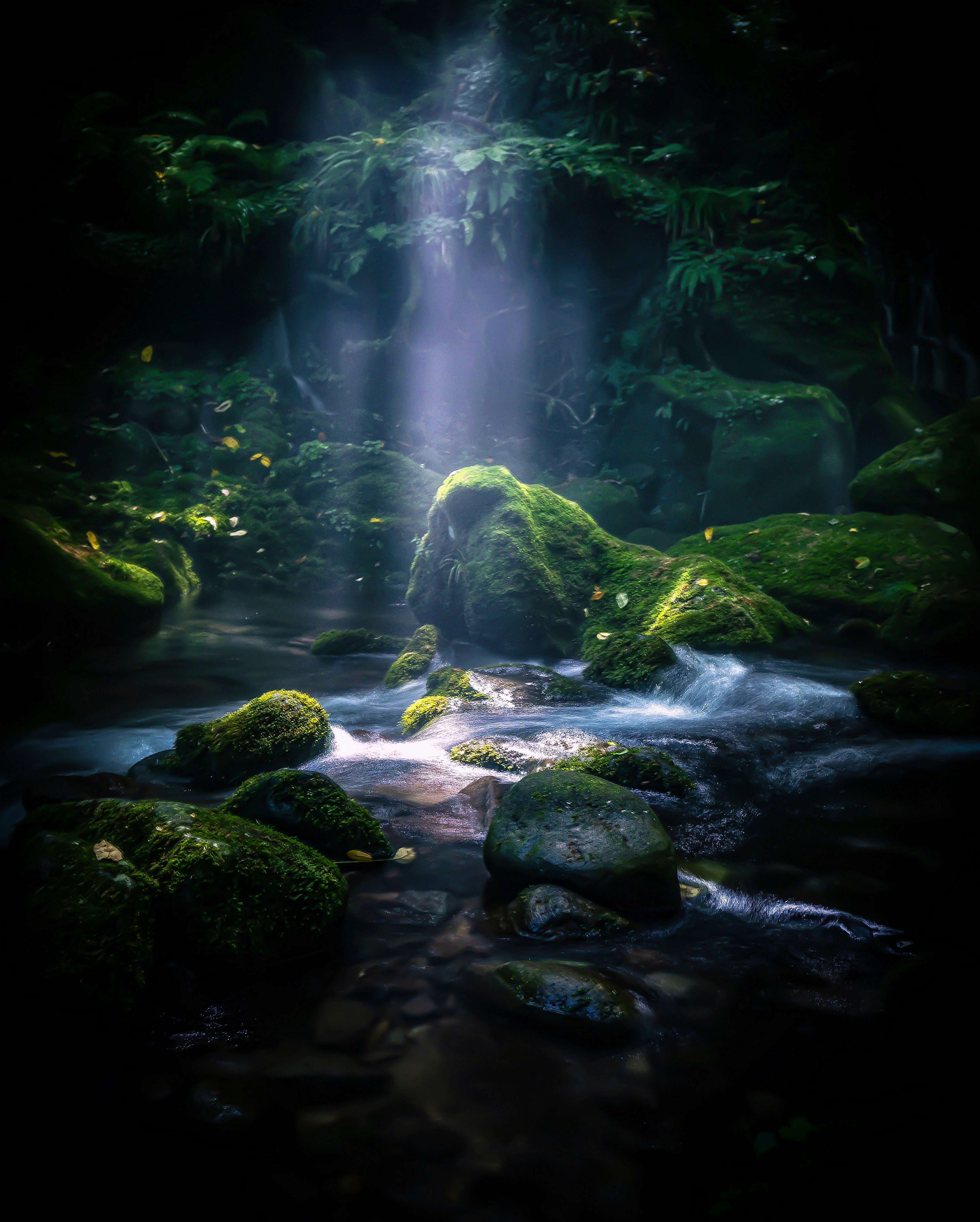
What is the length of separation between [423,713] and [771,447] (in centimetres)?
864

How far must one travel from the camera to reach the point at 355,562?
13320 mm

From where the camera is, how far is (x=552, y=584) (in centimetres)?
741

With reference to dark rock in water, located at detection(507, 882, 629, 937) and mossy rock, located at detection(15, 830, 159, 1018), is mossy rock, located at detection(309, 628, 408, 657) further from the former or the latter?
mossy rock, located at detection(15, 830, 159, 1018)

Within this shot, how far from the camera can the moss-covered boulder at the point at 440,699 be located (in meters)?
5.59

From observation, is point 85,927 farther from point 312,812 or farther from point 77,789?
point 77,789

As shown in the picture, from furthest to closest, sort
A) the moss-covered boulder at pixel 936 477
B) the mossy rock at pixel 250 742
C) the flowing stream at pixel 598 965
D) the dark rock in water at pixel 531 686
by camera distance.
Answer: the moss-covered boulder at pixel 936 477
the dark rock in water at pixel 531 686
the mossy rock at pixel 250 742
the flowing stream at pixel 598 965

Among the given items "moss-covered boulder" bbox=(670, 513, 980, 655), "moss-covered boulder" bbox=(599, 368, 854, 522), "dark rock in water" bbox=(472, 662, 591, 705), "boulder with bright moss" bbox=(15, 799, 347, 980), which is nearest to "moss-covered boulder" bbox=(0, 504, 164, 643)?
"dark rock in water" bbox=(472, 662, 591, 705)

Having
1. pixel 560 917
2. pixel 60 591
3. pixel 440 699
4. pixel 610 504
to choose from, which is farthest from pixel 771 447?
pixel 60 591

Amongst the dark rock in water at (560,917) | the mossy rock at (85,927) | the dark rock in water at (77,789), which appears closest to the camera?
the mossy rock at (85,927)

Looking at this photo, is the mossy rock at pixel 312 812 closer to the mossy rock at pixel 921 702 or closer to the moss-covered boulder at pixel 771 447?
the mossy rock at pixel 921 702

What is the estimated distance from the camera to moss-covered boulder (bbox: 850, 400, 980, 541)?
8.46 meters

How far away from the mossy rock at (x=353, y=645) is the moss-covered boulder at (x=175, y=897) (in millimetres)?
5312

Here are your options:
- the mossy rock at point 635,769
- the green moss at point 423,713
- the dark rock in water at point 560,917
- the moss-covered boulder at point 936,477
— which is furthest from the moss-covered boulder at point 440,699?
the moss-covered boulder at point 936,477

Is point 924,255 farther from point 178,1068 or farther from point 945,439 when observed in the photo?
point 178,1068
